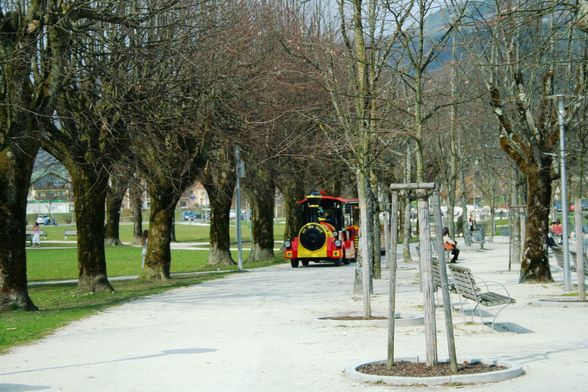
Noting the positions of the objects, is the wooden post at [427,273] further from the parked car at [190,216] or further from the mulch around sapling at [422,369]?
the parked car at [190,216]

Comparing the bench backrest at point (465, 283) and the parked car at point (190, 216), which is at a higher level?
the parked car at point (190, 216)

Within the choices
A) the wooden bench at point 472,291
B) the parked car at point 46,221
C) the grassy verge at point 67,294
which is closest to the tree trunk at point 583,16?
the wooden bench at point 472,291

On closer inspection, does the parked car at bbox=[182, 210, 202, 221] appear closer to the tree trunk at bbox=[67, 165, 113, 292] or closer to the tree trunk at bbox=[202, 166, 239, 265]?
the tree trunk at bbox=[202, 166, 239, 265]

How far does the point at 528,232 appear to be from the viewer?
25922mm

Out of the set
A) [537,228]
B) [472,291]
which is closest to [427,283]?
[472,291]

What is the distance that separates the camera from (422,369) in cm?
1098

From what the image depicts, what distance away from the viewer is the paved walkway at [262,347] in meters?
10.9

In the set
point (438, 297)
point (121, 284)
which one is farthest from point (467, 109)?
point (438, 297)

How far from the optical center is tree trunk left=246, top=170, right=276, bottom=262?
4675 centimetres

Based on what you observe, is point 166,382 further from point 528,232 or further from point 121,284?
point 121,284

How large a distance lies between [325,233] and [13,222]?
21.8 metres

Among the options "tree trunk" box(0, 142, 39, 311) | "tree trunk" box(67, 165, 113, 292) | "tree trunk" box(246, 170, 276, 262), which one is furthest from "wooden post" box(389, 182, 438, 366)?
"tree trunk" box(246, 170, 276, 262)

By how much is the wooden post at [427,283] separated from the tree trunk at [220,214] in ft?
98.8

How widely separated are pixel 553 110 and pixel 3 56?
1315 centimetres
